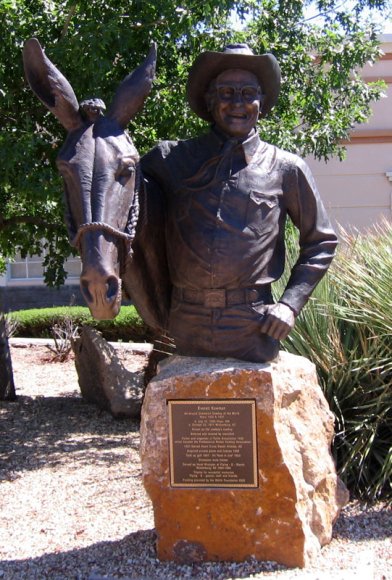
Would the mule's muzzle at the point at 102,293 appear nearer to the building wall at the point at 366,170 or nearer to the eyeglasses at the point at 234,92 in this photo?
the eyeglasses at the point at 234,92

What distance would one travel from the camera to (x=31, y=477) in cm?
652

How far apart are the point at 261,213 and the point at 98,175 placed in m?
0.92

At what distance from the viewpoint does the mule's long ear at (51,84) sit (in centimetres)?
329

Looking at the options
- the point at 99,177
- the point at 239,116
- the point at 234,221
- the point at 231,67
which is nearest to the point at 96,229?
the point at 99,177

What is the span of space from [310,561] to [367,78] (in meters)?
13.3

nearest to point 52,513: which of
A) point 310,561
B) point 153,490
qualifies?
point 153,490

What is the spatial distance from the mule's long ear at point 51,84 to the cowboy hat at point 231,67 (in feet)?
2.51

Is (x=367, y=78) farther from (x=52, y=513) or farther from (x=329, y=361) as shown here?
(x=52, y=513)

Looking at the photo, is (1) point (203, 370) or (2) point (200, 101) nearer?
(1) point (203, 370)

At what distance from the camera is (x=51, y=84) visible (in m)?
3.30

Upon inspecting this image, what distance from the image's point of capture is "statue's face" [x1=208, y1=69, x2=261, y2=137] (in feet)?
12.1

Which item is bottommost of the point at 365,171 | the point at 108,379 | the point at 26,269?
the point at 108,379

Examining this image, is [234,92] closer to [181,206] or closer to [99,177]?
[181,206]

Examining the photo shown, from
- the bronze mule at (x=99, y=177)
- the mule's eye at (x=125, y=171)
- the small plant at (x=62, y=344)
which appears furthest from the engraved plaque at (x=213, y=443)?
the small plant at (x=62, y=344)
